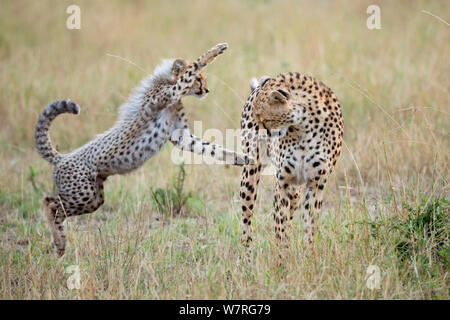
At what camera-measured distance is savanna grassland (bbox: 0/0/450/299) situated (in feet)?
13.1

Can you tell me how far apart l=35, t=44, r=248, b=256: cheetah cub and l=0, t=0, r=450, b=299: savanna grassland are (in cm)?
24

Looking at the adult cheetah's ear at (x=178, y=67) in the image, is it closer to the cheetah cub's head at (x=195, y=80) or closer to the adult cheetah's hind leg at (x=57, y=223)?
the cheetah cub's head at (x=195, y=80)

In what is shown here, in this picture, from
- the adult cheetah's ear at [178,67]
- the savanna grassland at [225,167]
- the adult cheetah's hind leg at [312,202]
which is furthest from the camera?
the adult cheetah's ear at [178,67]

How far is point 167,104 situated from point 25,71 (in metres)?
4.82

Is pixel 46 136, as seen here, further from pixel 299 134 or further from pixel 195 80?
pixel 299 134

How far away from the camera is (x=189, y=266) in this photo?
447 cm

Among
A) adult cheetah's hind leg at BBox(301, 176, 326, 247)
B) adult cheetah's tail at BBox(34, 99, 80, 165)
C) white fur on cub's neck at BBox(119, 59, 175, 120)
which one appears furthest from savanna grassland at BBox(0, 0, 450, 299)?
white fur on cub's neck at BBox(119, 59, 175, 120)

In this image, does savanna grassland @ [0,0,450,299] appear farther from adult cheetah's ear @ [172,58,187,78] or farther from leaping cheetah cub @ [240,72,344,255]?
adult cheetah's ear @ [172,58,187,78]

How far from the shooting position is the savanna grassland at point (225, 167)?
13.1ft

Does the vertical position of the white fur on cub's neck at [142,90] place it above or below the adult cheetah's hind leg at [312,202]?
above

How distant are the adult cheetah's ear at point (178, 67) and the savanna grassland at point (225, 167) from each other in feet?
2.37

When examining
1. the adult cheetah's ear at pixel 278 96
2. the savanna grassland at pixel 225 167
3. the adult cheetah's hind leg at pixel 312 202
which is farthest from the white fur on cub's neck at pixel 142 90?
the adult cheetah's hind leg at pixel 312 202

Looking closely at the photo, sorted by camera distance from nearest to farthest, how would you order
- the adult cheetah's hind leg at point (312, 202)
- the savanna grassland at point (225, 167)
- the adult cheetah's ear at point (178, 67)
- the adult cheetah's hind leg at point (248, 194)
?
the savanna grassland at point (225, 167) < the adult cheetah's hind leg at point (312, 202) < the adult cheetah's hind leg at point (248, 194) < the adult cheetah's ear at point (178, 67)

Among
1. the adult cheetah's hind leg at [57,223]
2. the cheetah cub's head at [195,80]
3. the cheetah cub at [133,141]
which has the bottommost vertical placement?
the adult cheetah's hind leg at [57,223]
